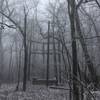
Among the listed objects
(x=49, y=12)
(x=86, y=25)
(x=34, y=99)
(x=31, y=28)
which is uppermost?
(x=49, y=12)

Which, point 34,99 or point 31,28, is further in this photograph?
point 31,28

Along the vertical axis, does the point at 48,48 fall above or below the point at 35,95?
above

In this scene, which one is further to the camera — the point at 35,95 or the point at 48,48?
the point at 48,48

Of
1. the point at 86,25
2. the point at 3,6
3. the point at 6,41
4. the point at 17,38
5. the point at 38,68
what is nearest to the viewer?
the point at 86,25

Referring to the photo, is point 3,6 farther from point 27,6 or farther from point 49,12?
point 49,12

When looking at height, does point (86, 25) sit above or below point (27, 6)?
below

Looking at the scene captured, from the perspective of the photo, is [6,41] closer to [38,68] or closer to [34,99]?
[38,68]

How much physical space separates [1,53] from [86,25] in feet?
71.5

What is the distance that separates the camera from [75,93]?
23.1 ft

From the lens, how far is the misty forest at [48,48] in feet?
36.4

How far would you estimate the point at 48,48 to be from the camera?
64.3 ft

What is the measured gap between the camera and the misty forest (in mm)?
11102

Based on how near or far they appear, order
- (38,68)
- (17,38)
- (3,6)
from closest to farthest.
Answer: (3,6) < (38,68) < (17,38)

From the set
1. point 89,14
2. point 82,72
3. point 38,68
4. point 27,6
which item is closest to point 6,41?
point 38,68
